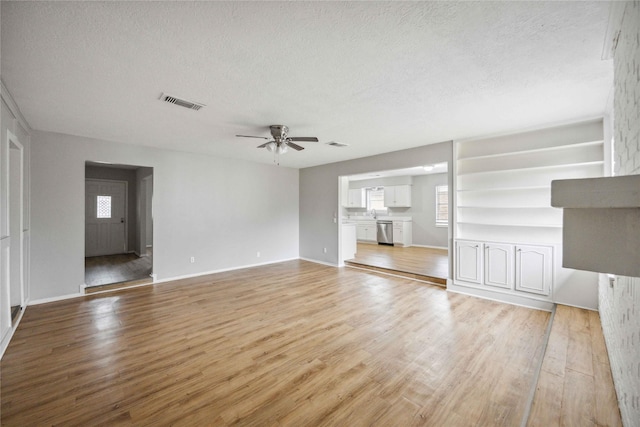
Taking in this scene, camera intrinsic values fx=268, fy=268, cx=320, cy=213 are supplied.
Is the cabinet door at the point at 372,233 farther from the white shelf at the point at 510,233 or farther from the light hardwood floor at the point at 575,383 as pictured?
the light hardwood floor at the point at 575,383

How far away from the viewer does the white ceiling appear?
5.35 feet

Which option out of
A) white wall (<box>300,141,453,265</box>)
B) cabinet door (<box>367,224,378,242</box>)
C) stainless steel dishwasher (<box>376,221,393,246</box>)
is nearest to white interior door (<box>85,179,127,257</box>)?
white wall (<box>300,141,453,265</box>)

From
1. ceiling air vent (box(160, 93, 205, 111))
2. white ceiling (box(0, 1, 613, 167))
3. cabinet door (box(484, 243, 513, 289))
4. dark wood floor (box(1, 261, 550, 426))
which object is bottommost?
dark wood floor (box(1, 261, 550, 426))

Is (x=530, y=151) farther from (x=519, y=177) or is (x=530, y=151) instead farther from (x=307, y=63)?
(x=307, y=63)

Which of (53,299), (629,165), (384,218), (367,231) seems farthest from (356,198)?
(629,165)

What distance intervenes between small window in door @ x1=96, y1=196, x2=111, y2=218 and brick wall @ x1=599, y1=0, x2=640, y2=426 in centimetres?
953

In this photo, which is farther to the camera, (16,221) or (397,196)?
(397,196)

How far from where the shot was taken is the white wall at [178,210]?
397cm

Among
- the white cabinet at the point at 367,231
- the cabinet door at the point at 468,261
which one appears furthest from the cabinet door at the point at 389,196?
the cabinet door at the point at 468,261

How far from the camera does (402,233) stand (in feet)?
29.4

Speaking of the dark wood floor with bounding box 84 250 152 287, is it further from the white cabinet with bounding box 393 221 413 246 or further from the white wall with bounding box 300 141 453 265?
the white cabinet with bounding box 393 221 413 246

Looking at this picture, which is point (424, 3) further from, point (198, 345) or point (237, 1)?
point (198, 345)

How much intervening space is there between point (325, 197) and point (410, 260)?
263 cm

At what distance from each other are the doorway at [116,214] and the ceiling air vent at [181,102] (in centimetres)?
443
